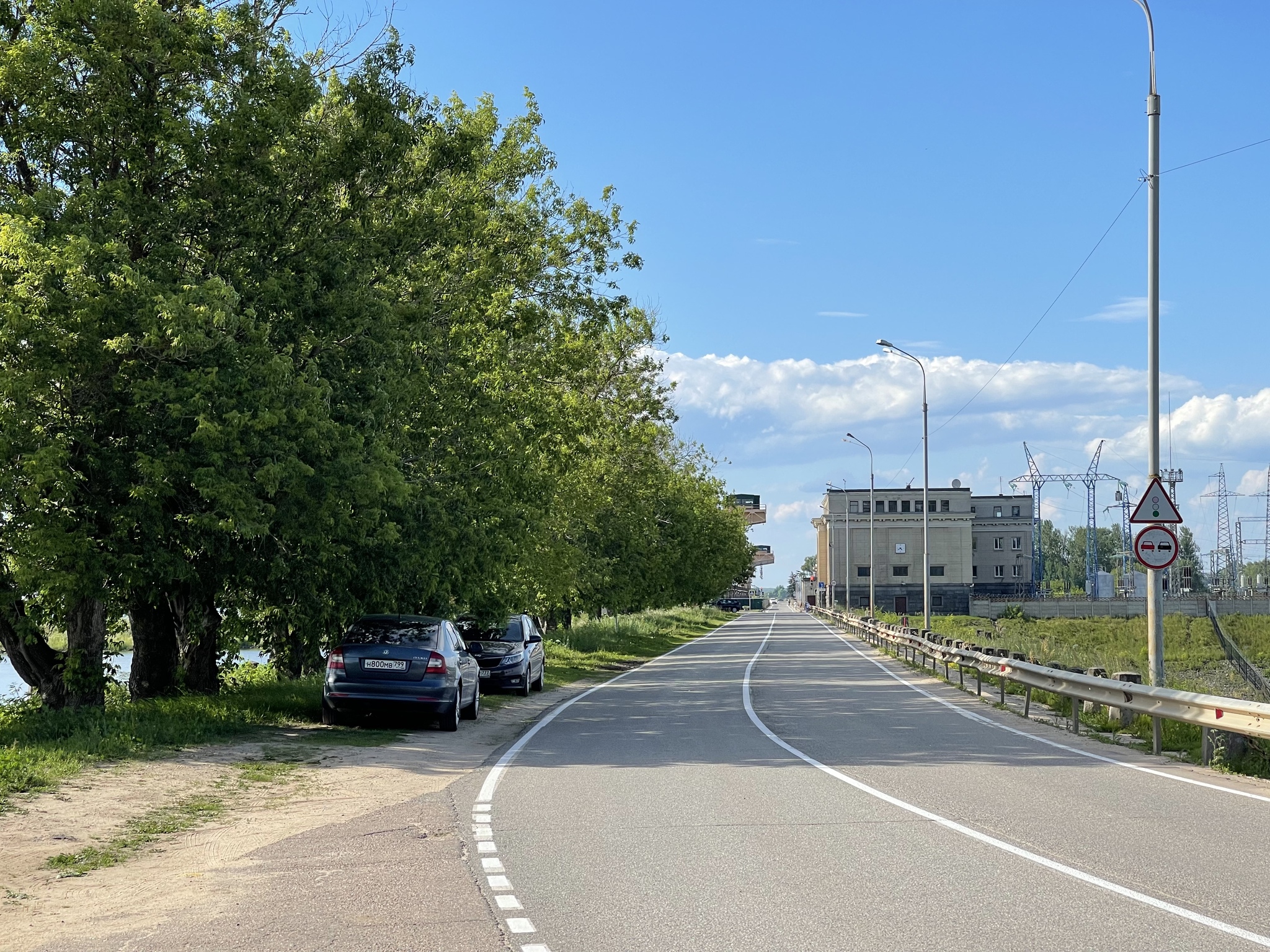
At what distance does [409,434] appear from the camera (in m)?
24.0

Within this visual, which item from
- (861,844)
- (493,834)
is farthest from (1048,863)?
(493,834)

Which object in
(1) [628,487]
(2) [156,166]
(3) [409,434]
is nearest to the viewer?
(2) [156,166]

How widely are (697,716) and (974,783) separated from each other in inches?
357

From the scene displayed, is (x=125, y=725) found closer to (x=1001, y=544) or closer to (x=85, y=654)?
(x=85, y=654)

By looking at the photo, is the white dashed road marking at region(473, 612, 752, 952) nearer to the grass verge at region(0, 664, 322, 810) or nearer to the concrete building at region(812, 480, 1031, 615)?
the grass verge at region(0, 664, 322, 810)

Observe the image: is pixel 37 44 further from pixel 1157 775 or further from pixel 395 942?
pixel 1157 775

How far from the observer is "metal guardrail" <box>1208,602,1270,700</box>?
2711 centimetres

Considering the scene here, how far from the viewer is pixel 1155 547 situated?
17594 millimetres

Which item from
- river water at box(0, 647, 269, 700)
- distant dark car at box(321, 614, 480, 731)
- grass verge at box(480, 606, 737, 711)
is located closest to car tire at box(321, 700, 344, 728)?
distant dark car at box(321, 614, 480, 731)

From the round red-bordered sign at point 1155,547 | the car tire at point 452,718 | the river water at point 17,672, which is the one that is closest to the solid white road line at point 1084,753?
the round red-bordered sign at point 1155,547

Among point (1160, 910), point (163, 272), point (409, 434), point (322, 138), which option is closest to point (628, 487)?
point (409, 434)

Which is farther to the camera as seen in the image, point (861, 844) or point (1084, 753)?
point (1084, 753)

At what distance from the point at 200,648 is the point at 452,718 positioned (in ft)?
19.5

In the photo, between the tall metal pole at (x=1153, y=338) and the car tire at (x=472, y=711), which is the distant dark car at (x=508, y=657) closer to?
the car tire at (x=472, y=711)
